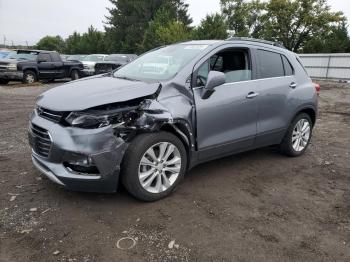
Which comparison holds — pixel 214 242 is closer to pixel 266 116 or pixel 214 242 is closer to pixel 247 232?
pixel 247 232

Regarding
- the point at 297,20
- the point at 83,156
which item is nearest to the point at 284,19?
the point at 297,20

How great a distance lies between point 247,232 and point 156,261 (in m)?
1.01

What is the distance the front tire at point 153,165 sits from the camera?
12.8 ft

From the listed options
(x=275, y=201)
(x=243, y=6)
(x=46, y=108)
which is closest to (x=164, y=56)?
(x=46, y=108)

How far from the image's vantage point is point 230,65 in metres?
5.07

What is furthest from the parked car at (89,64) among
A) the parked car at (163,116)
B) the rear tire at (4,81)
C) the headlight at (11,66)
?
the parked car at (163,116)

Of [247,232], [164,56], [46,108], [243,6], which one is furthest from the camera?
[243,6]

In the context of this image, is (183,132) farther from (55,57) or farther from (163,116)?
(55,57)

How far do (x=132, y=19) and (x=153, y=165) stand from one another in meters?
48.7

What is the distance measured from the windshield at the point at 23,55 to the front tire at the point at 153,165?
51.5 feet

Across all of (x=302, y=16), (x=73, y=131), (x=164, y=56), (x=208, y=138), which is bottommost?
(x=208, y=138)

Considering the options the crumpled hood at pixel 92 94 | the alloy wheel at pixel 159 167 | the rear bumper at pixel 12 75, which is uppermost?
the crumpled hood at pixel 92 94

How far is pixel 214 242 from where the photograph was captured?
3477 mm

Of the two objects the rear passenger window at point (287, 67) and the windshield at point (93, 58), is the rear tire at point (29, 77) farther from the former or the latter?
the rear passenger window at point (287, 67)
